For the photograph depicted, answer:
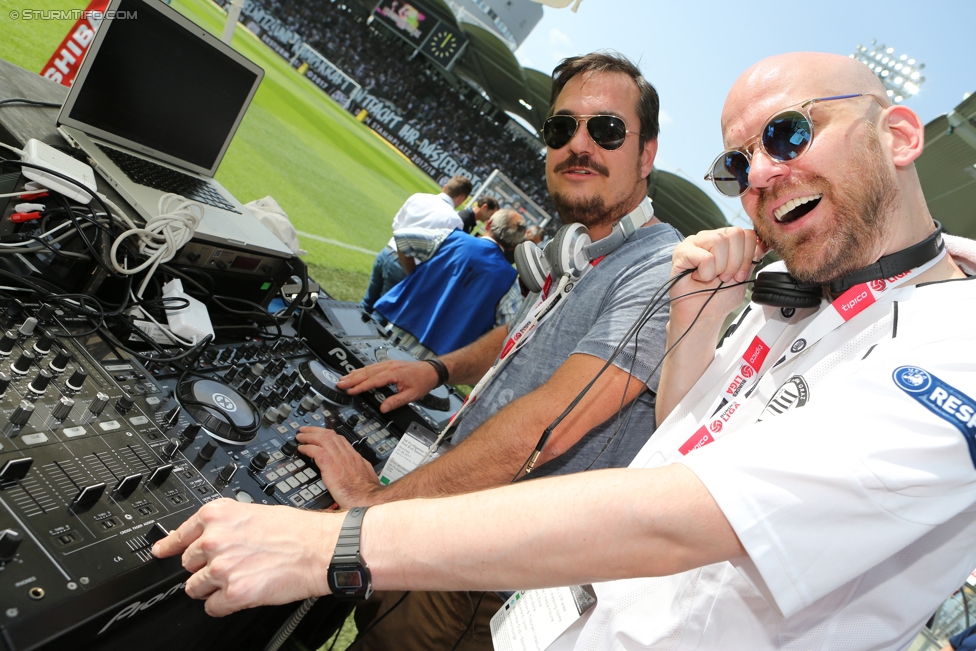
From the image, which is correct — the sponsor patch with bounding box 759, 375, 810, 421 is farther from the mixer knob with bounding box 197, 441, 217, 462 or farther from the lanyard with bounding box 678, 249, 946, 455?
the mixer knob with bounding box 197, 441, 217, 462

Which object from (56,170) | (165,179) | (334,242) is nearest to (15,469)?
(56,170)

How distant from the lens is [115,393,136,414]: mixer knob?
1.18 meters

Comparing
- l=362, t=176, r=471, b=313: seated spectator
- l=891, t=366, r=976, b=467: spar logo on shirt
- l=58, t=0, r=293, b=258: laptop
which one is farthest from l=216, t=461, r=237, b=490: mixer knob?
l=362, t=176, r=471, b=313: seated spectator

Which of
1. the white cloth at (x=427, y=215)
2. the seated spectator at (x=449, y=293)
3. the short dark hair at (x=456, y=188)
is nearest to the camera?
the seated spectator at (x=449, y=293)

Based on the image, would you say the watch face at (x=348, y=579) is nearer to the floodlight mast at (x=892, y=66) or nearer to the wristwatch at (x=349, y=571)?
the wristwatch at (x=349, y=571)

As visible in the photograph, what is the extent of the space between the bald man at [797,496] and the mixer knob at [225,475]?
0.29 m

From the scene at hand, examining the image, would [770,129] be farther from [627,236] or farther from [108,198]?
[108,198]

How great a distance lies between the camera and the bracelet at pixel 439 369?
2434mm

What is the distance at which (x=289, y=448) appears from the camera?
1526 millimetres

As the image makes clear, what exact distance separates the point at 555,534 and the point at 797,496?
333 mm

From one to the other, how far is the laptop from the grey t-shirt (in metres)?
0.97

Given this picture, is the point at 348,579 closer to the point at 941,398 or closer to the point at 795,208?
the point at 941,398

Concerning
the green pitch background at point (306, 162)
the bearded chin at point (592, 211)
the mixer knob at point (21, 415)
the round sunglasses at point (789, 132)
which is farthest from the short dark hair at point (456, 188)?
the mixer knob at point (21, 415)

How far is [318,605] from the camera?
2.01 metres
